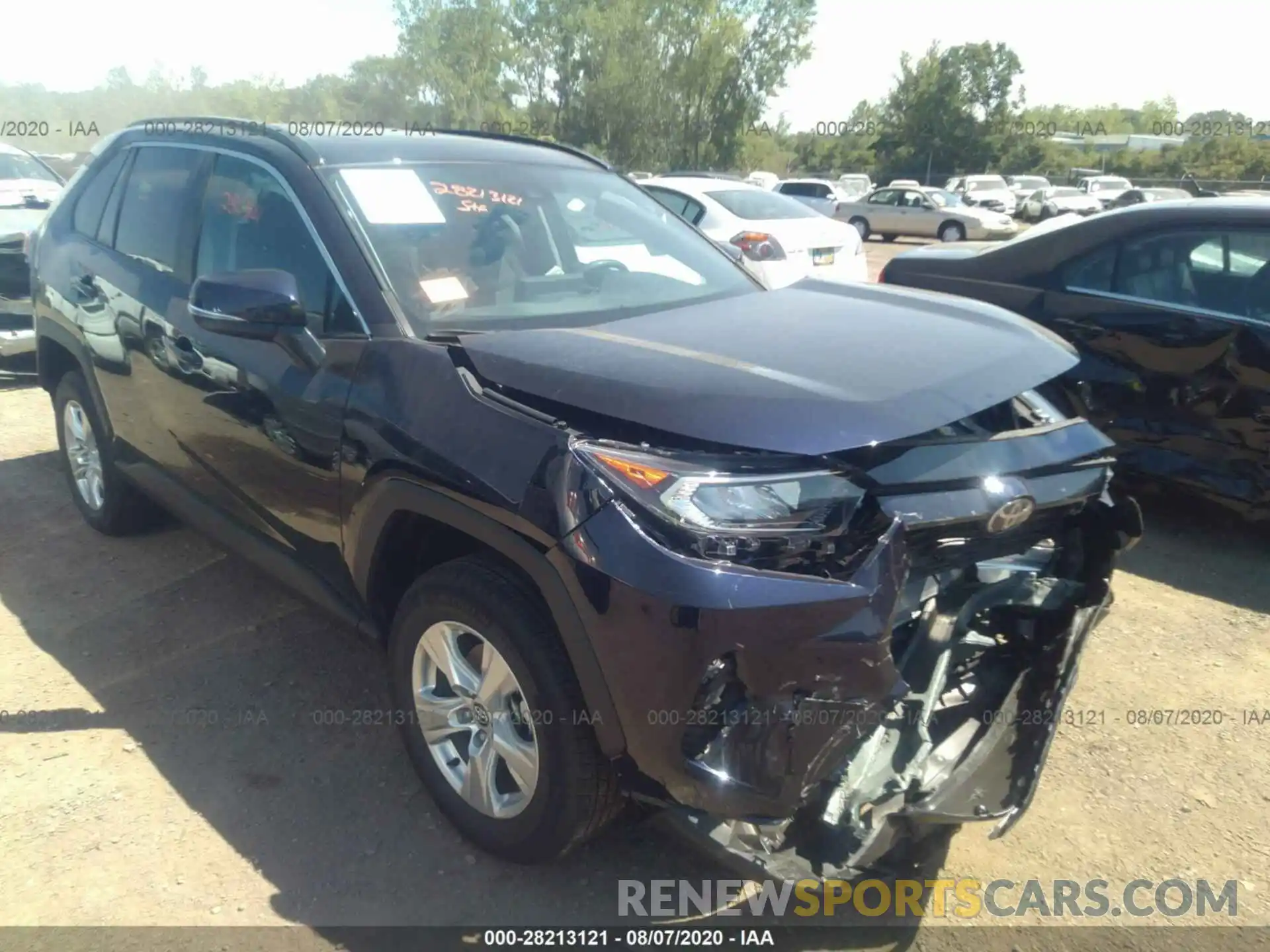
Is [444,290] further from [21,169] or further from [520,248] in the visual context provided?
[21,169]

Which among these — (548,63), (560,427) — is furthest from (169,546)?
(548,63)

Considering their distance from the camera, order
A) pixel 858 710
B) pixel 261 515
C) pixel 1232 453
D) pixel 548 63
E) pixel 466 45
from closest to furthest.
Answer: pixel 858 710 < pixel 261 515 < pixel 1232 453 < pixel 466 45 < pixel 548 63

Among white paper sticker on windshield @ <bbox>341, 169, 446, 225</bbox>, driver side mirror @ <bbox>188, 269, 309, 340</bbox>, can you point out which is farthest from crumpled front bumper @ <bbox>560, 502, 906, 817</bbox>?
white paper sticker on windshield @ <bbox>341, 169, 446, 225</bbox>

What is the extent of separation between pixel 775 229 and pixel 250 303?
8071 millimetres

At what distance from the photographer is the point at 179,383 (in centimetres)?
368

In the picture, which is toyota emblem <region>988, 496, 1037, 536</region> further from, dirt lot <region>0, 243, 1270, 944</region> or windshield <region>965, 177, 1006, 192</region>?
windshield <region>965, 177, 1006, 192</region>

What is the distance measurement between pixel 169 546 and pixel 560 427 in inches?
130

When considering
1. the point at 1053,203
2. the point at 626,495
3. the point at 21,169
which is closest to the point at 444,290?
the point at 626,495

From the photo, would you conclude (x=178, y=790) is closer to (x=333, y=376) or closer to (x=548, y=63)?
(x=333, y=376)

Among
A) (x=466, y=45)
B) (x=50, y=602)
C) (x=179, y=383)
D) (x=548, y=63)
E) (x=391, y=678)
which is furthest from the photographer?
(x=548, y=63)

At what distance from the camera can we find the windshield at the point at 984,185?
123 ft

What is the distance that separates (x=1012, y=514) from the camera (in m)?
2.41

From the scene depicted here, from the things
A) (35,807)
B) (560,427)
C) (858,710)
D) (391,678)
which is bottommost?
(35,807)

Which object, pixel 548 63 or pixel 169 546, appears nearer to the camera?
pixel 169 546
